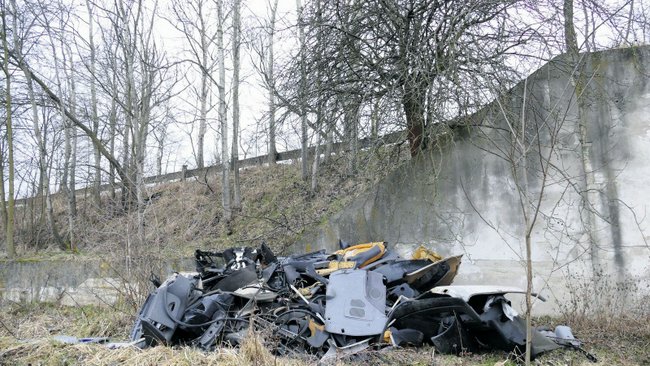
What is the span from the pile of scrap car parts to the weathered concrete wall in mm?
1287

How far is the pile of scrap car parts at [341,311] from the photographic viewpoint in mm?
5316

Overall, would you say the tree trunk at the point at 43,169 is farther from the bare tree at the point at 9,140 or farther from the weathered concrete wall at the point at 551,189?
the weathered concrete wall at the point at 551,189

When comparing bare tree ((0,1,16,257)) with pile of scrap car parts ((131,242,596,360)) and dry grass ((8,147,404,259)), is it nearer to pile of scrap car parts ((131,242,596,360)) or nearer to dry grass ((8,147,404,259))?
dry grass ((8,147,404,259))

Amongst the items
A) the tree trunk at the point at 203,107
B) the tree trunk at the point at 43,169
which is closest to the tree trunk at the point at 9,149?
the tree trunk at the point at 43,169

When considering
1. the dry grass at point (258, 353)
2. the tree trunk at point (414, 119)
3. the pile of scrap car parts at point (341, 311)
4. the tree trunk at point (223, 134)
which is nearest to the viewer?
the dry grass at point (258, 353)

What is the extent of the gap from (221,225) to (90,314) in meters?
5.47

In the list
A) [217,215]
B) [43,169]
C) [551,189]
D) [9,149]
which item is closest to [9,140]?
[9,149]

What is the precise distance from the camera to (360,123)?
889 centimetres

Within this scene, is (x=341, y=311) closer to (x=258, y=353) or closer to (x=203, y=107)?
(x=258, y=353)

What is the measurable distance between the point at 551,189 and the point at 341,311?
14.4ft

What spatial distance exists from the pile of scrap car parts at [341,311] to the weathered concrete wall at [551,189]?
1287 millimetres

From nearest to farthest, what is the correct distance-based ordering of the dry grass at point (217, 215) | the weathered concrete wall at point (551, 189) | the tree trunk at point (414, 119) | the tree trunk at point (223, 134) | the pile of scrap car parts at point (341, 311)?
the pile of scrap car parts at point (341, 311)
the weathered concrete wall at point (551, 189)
the tree trunk at point (414, 119)
the dry grass at point (217, 215)
the tree trunk at point (223, 134)

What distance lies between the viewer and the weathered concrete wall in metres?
7.42

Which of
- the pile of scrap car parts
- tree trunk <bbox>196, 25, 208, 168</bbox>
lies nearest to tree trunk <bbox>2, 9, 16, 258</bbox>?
tree trunk <bbox>196, 25, 208, 168</bbox>
